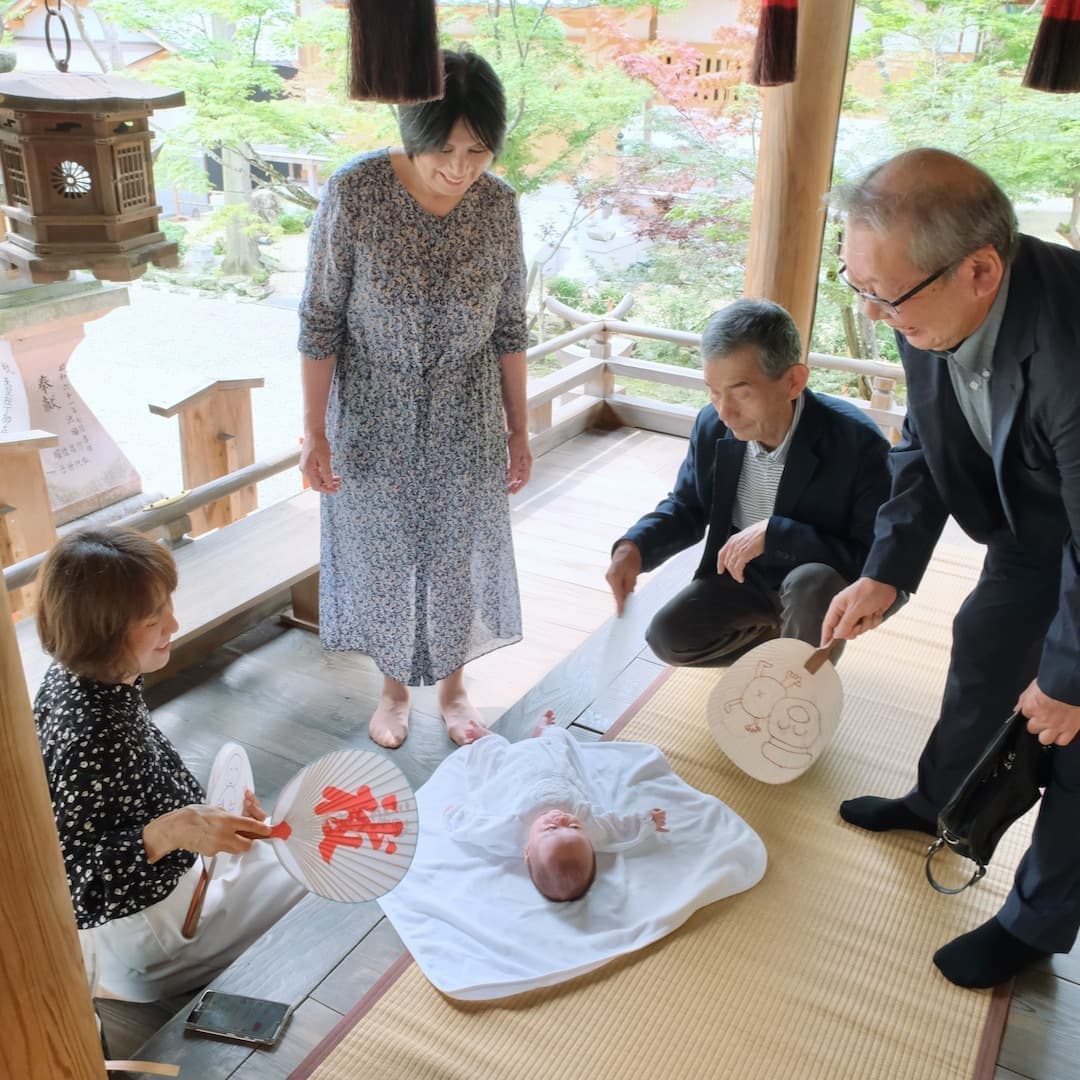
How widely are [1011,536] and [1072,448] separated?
0.34 meters

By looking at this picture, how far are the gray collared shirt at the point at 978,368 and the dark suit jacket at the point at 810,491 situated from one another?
49 centimetres

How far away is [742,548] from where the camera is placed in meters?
2.20

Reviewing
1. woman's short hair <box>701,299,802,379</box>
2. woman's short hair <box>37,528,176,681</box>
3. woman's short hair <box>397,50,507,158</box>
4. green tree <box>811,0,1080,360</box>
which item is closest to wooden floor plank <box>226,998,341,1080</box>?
woman's short hair <box>37,528,176,681</box>

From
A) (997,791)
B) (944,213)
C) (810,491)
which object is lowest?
(997,791)

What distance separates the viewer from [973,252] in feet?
4.60

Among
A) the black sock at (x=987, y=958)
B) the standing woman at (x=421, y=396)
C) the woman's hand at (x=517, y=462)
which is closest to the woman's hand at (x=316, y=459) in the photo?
the standing woman at (x=421, y=396)

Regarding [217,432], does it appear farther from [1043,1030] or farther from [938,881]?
[1043,1030]

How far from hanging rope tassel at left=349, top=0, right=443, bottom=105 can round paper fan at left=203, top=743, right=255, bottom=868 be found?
108 cm

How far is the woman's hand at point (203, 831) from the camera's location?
1.49 m

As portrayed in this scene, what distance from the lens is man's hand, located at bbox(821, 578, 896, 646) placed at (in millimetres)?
1878

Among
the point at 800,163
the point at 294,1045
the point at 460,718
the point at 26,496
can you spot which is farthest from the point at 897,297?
the point at 26,496

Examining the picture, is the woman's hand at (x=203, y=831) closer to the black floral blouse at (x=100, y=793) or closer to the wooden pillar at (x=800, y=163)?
the black floral blouse at (x=100, y=793)

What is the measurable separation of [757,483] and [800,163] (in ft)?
4.78

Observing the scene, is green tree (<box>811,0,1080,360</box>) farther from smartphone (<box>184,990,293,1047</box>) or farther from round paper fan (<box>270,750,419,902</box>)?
smartphone (<box>184,990,293,1047</box>)
